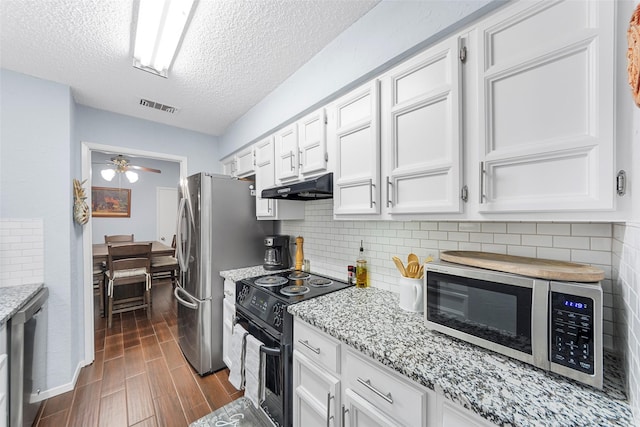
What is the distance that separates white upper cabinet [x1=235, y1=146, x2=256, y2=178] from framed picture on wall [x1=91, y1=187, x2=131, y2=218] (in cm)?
407

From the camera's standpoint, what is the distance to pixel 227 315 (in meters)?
2.13

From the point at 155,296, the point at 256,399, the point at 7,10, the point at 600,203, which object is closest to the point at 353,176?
the point at 600,203

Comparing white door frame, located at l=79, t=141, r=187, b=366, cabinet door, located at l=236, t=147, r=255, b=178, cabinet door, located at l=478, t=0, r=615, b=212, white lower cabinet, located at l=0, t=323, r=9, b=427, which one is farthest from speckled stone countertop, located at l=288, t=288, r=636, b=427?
white door frame, located at l=79, t=141, r=187, b=366

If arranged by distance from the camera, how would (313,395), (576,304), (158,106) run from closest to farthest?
(576,304) < (313,395) < (158,106)

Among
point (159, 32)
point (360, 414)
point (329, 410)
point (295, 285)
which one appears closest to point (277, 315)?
point (295, 285)

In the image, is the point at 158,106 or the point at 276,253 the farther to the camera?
the point at 158,106

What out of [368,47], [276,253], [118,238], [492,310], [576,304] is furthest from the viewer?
[118,238]

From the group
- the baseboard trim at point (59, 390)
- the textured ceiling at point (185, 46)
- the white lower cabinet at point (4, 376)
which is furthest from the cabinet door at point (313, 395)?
the baseboard trim at point (59, 390)

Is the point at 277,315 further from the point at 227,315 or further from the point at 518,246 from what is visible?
the point at 518,246

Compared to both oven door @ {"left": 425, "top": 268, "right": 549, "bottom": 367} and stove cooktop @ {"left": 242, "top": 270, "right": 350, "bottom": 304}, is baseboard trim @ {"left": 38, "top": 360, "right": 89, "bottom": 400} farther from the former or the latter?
oven door @ {"left": 425, "top": 268, "right": 549, "bottom": 367}

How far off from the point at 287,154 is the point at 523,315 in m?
1.66

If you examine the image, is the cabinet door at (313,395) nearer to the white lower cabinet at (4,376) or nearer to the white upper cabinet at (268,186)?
the white upper cabinet at (268,186)

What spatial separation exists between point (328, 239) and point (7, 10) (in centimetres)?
237

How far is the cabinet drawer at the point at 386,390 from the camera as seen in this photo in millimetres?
827
